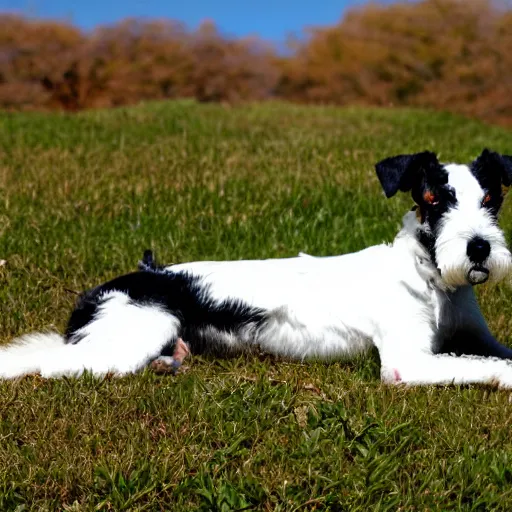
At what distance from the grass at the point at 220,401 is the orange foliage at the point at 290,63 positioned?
581 inches

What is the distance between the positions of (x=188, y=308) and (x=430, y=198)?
1.68 meters

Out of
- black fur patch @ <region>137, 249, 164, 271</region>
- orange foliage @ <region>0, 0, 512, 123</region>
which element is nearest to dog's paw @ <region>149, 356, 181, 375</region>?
black fur patch @ <region>137, 249, 164, 271</region>

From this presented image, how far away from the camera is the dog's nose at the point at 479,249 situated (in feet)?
14.8

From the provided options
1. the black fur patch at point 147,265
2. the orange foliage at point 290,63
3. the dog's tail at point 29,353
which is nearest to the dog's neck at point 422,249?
the black fur patch at point 147,265

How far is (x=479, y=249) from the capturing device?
177 inches

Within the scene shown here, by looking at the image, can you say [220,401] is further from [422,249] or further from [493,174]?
[493,174]

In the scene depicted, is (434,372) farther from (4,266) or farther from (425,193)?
(4,266)

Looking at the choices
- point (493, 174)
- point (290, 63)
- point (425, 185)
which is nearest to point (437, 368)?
point (425, 185)

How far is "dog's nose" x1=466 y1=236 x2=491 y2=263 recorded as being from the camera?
451 centimetres

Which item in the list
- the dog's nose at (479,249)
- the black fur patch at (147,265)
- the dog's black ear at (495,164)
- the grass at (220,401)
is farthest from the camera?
the black fur patch at (147,265)

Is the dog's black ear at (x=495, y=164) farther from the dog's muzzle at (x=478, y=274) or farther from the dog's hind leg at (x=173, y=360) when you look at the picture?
the dog's hind leg at (x=173, y=360)

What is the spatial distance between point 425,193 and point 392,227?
2913 mm

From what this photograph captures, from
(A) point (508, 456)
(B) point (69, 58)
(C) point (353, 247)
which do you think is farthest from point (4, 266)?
(B) point (69, 58)

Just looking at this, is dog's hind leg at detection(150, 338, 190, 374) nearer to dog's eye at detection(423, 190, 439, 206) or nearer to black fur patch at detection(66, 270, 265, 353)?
black fur patch at detection(66, 270, 265, 353)
